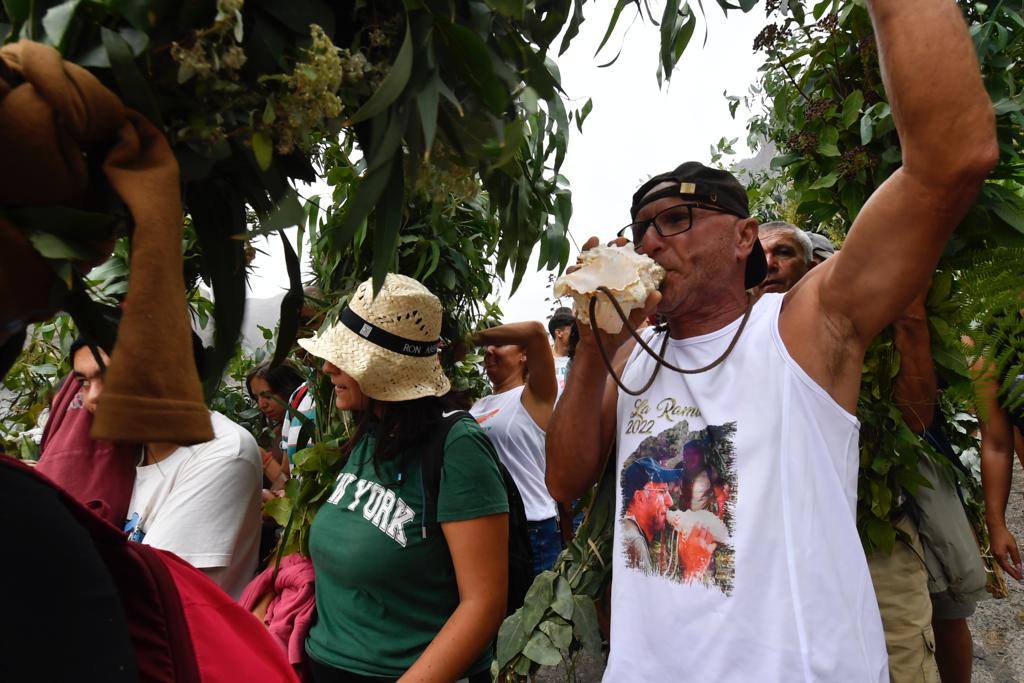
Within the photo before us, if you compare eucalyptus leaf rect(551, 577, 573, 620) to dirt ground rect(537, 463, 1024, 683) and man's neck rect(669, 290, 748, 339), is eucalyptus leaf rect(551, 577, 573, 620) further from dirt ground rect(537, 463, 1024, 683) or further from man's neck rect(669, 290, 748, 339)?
dirt ground rect(537, 463, 1024, 683)

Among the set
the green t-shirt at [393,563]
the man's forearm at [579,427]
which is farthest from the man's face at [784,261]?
the green t-shirt at [393,563]

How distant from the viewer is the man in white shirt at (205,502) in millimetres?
2197

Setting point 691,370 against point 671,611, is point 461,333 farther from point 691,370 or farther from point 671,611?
point 671,611

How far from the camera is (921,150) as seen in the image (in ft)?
4.57

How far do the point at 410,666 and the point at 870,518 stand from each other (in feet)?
5.26

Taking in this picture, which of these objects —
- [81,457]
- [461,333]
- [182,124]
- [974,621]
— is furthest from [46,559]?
[974,621]

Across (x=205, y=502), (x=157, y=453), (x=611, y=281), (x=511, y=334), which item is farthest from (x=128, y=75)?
(x=511, y=334)

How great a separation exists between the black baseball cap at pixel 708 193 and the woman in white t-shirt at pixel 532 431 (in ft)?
4.65

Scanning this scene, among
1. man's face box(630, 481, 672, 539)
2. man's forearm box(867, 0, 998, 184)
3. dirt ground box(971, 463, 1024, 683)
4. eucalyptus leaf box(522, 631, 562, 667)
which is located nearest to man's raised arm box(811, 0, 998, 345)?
man's forearm box(867, 0, 998, 184)

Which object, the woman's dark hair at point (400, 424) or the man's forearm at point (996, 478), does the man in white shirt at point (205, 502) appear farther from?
the man's forearm at point (996, 478)

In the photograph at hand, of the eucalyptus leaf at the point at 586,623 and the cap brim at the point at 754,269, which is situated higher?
the cap brim at the point at 754,269

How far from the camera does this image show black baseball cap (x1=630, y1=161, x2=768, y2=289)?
191 centimetres

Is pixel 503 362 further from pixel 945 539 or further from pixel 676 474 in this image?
pixel 676 474

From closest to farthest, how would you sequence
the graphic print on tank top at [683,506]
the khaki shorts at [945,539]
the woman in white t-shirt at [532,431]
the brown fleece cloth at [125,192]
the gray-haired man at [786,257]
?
the brown fleece cloth at [125,192] → the graphic print on tank top at [683,506] → the khaki shorts at [945,539] → the gray-haired man at [786,257] → the woman in white t-shirt at [532,431]
